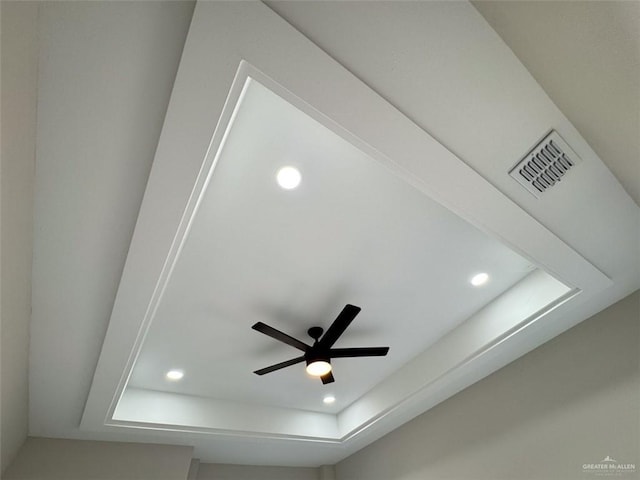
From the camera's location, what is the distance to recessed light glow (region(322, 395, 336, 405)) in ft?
12.3

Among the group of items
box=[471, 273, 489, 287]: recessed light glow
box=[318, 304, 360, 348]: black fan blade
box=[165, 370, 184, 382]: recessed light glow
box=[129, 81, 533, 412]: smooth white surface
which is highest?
box=[471, 273, 489, 287]: recessed light glow

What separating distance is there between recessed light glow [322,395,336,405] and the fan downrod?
49.5 inches

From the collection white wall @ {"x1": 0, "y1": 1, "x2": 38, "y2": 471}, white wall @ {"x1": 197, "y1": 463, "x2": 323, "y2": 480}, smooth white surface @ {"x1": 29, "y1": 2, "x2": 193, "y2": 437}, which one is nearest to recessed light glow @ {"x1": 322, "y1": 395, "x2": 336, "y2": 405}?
white wall @ {"x1": 197, "y1": 463, "x2": 323, "y2": 480}

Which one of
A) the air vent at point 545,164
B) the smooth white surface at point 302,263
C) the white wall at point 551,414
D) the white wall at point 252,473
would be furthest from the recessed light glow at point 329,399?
the air vent at point 545,164

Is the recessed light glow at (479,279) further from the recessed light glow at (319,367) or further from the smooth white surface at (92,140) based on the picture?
the smooth white surface at (92,140)

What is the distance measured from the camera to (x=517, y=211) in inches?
68.2

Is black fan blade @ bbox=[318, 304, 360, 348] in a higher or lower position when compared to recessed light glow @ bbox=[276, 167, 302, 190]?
lower

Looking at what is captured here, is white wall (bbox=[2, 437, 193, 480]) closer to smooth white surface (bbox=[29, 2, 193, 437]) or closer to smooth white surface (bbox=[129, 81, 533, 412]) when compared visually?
smooth white surface (bbox=[129, 81, 533, 412])

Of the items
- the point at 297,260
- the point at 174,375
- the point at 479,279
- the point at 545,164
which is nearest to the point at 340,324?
the point at 297,260

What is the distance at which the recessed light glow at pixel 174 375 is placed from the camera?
309 centimetres

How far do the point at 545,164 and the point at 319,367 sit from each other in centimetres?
183

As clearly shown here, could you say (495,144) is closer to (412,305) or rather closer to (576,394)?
(412,305)

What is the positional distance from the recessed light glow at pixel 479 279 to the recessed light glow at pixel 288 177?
1.45m

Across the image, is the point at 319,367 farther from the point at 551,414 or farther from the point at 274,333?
the point at 551,414
